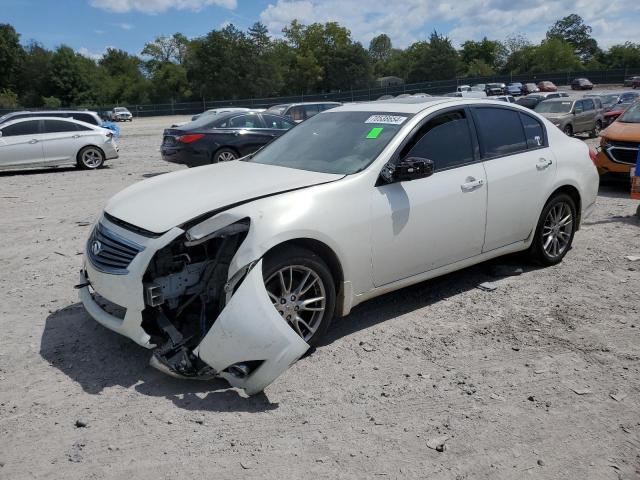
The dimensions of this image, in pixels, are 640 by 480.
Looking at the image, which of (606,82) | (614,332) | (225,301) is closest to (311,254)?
(225,301)

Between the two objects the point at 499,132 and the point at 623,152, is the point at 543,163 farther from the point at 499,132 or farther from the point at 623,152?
Result: the point at 623,152

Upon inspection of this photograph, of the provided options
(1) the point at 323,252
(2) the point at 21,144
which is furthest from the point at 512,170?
(2) the point at 21,144

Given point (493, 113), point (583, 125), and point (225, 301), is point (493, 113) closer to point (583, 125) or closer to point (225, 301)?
point (225, 301)

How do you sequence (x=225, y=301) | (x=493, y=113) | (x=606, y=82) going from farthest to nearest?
(x=606, y=82) < (x=493, y=113) < (x=225, y=301)

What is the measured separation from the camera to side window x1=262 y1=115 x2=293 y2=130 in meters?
13.9

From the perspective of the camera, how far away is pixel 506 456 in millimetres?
2924

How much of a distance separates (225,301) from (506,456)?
6.14 ft

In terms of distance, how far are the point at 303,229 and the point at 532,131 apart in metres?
3.07

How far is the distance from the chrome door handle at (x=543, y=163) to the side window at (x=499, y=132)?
206 mm

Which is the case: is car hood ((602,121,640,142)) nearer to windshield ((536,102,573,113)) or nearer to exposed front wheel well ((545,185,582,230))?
exposed front wheel well ((545,185,582,230))

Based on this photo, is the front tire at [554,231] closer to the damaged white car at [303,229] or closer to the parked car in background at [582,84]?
the damaged white car at [303,229]

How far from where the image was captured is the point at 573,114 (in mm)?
20109

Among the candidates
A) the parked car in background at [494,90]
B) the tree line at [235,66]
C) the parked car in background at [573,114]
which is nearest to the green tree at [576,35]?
the tree line at [235,66]

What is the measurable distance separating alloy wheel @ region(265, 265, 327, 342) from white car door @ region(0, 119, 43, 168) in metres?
13.3
